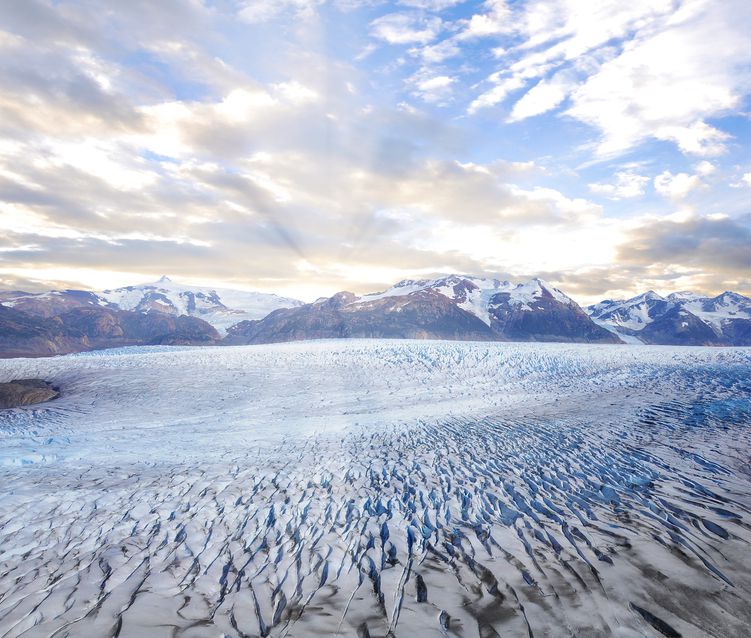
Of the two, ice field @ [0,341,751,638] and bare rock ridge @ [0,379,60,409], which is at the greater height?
ice field @ [0,341,751,638]

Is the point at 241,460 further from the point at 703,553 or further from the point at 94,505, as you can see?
the point at 703,553

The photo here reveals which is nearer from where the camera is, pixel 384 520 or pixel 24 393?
pixel 384 520

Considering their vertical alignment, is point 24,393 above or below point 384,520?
below

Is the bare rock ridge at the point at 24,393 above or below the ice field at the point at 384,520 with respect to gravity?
below

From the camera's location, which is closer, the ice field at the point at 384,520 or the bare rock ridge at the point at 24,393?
the ice field at the point at 384,520
